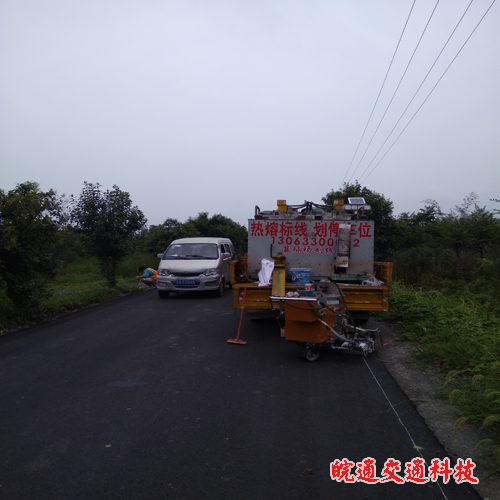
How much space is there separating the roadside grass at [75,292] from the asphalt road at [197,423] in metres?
2.40

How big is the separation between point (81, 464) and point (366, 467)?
2291 millimetres

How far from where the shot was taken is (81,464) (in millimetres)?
3678

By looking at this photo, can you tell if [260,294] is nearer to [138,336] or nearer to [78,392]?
[138,336]

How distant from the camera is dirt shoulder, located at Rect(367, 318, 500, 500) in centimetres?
361

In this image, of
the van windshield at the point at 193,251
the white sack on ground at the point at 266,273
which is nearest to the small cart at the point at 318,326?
the white sack on ground at the point at 266,273

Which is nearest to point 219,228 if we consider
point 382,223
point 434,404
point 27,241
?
point 382,223

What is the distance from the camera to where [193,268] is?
14.0m

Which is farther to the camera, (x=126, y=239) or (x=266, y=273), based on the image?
(x=126, y=239)

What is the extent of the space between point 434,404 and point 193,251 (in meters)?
10.8

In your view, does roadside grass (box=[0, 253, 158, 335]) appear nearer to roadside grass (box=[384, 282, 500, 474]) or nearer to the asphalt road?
the asphalt road

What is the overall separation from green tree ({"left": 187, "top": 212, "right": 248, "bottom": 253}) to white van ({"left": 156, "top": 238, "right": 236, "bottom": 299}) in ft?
54.0

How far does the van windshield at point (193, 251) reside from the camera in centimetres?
1473

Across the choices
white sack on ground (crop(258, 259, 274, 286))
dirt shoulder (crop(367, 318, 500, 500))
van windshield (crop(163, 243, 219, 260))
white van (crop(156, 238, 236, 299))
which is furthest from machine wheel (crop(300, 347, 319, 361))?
van windshield (crop(163, 243, 219, 260))

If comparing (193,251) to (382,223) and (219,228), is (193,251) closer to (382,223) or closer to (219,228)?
(382,223)
